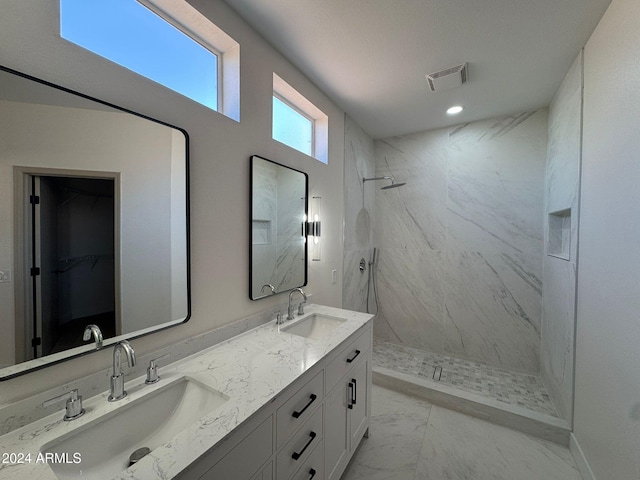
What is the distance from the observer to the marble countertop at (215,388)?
0.63 m

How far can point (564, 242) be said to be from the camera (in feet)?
7.02

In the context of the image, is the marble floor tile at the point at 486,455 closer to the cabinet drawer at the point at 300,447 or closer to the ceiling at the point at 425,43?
the cabinet drawer at the point at 300,447

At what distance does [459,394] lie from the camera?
2.13 meters

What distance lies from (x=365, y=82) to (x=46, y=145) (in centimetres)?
202

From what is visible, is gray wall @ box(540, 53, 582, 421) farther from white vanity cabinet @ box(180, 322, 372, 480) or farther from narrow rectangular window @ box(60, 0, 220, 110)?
narrow rectangular window @ box(60, 0, 220, 110)

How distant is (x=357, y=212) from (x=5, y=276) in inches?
103

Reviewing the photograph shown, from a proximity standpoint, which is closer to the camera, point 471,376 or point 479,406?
point 479,406

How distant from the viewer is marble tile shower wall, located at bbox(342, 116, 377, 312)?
8.75 feet

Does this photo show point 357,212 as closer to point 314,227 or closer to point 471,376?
point 314,227

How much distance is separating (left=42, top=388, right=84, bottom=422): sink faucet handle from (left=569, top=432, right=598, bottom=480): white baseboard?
8.32 ft

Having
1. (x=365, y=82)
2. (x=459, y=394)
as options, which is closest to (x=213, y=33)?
(x=365, y=82)

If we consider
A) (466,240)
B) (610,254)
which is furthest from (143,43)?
(466,240)

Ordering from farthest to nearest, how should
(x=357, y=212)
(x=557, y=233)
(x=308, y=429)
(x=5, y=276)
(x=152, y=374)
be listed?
(x=357, y=212) < (x=557, y=233) < (x=308, y=429) < (x=152, y=374) < (x=5, y=276)

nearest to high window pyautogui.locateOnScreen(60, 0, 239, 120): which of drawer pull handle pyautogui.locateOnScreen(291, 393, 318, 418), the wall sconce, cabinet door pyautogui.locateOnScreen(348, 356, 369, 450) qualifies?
the wall sconce
